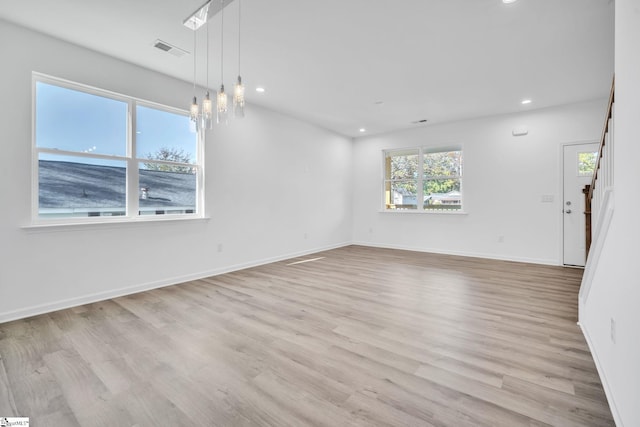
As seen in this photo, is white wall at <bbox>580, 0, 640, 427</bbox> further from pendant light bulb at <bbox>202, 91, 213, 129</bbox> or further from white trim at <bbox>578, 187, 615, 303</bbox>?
pendant light bulb at <bbox>202, 91, 213, 129</bbox>

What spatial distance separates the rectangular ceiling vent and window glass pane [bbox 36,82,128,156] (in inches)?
35.6

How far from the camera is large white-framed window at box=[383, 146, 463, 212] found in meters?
6.18

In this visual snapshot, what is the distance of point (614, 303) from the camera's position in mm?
1619

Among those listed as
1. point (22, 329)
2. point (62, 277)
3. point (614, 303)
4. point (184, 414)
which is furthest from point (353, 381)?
point (62, 277)

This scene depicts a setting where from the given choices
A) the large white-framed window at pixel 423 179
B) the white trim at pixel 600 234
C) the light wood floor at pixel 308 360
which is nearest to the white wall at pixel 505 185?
the large white-framed window at pixel 423 179

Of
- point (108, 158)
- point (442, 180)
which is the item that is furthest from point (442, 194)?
point (108, 158)

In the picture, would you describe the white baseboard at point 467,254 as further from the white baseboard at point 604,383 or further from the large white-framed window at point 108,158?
the large white-framed window at point 108,158

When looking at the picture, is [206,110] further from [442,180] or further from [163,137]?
[442,180]

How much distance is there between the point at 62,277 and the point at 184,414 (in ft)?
8.26

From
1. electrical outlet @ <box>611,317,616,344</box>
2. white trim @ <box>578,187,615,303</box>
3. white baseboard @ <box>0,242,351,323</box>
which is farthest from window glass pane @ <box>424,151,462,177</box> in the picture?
electrical outlet @ <box>611,317,616,344</box>

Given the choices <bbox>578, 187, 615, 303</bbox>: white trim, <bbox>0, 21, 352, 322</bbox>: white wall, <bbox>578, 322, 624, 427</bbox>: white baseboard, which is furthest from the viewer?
<bbox>0, 21, 352, 322</bbox>: white wall

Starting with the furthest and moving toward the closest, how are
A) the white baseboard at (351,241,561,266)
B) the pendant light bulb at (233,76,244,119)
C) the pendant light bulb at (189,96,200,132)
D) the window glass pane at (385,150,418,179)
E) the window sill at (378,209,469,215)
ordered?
1. the window glass pane at (385,150,418,179)
2. the window sill at (378,209,469,215)
3. the white baseboard at (351,241,561,266)
4. the pendant light bulb at (189,96,200,132)
5. the pendant light bulb at (233,76,244,119)

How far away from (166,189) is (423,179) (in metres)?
5.16

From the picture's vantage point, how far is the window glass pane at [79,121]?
2.99 metres
